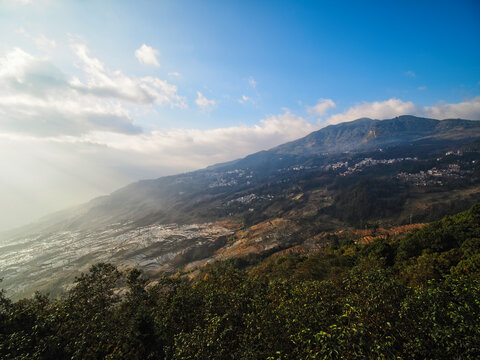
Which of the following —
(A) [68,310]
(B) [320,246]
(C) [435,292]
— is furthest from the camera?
(B) [320,246]

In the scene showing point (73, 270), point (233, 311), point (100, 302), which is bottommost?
point (73, 270)

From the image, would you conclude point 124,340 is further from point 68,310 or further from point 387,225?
point 387,225

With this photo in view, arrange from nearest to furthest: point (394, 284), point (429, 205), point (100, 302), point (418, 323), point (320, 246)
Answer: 1. point (418, 323)
2. point (394, 284)
3. point (100, 302)
4. point (320, 246)
5. point (429, 205)

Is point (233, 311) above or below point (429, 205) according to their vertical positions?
above

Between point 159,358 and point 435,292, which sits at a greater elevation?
point 435,292

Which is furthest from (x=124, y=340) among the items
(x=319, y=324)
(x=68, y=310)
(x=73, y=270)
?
(x=73, y=270)

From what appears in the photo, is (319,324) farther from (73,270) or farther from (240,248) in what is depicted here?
(73,270)

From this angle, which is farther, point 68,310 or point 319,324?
point 68,310

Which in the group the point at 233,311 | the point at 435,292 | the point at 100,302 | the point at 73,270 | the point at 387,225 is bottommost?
the point at 387,225

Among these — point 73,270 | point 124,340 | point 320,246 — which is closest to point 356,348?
point 124,340
